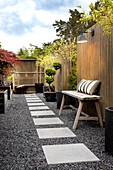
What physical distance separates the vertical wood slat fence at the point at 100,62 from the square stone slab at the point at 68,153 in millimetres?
1314

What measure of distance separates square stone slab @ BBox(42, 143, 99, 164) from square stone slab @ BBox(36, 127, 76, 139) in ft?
1.55

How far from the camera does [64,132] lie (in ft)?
11.8

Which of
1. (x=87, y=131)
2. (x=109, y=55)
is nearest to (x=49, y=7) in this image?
(x=109, y=55)

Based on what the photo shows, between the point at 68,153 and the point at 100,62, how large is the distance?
87.0 inches

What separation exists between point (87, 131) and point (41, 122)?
1.12 meters

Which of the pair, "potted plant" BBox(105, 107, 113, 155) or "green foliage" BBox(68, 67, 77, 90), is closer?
"potted plant" BBox(105, 107, 113, 155)

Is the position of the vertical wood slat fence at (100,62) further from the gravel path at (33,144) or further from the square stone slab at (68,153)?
the square stone slab at (68,153)

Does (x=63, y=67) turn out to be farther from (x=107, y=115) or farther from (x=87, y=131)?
(x=107, y=115)

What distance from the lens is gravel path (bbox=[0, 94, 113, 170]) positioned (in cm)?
224

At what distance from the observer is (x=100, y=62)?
4.24m

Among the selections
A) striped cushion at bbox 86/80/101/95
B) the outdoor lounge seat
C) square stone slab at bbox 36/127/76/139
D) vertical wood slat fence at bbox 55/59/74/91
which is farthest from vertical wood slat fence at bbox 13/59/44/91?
square stone slab at bbox 36/127/76/139

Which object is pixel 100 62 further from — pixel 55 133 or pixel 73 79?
pixel 73 79

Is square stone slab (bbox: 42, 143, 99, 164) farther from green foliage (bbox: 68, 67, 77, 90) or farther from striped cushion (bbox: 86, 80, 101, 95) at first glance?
green foliage (bbox: 68, 67, 77, 90)

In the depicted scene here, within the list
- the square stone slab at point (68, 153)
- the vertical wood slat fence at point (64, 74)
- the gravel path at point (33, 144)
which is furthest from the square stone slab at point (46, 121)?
the vertical wood slat fence at point (64, 74)
